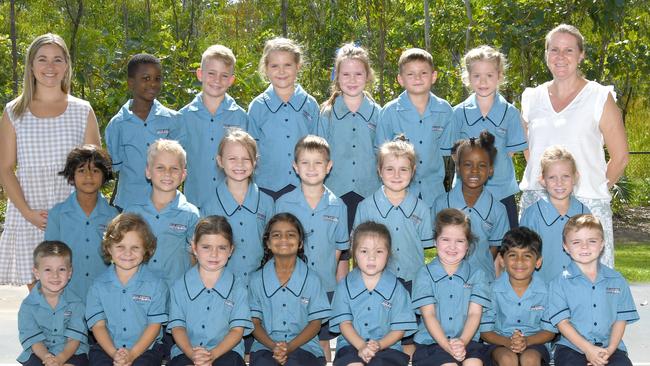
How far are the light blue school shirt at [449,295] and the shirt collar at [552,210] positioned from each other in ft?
2.24

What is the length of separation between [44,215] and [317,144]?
195 centimetres

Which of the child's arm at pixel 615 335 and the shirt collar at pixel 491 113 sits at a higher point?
A: the shirt collar at pixel 491 113

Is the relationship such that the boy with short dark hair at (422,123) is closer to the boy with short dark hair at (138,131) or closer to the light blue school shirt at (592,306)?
A: the light blue school shirt at (592,306)

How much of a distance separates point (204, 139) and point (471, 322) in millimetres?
2450

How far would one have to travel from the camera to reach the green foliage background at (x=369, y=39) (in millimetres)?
11227

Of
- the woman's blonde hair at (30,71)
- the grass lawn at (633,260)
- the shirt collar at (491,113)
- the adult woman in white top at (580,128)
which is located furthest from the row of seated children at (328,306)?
the grass lawn at (633,260)

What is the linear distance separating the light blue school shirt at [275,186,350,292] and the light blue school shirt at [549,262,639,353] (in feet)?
4.88

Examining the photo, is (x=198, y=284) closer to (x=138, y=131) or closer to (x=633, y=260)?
(x=138, y=131)

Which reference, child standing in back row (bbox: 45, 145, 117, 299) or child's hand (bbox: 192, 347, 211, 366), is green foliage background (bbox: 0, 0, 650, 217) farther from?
child's hand (bbox: 192, 347, 211, 366)

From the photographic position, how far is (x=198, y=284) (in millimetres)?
5711

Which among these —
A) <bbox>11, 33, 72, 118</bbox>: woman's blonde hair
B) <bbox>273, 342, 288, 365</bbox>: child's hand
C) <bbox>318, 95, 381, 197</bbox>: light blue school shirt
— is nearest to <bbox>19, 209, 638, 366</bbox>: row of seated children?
<bbox>273, 342, 288, 365</bbox>: child's hand

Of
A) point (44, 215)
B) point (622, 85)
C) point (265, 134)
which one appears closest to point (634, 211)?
point (622, 85)

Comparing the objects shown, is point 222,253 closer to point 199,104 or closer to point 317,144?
point 317,144

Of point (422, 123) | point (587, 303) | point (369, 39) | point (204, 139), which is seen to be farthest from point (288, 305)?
point (369, 39)
